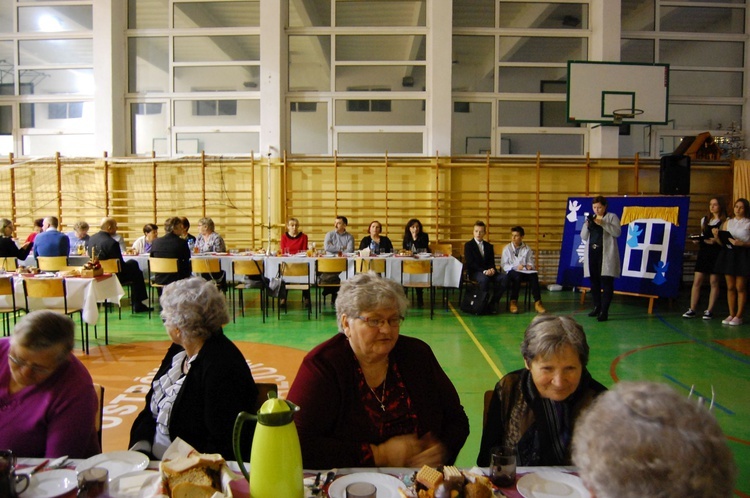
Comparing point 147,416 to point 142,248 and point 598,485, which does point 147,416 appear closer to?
point 598,485

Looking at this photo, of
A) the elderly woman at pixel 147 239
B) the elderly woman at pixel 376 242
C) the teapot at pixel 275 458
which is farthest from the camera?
the elderly woman at pixel 147 239

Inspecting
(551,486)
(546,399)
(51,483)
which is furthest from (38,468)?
(546,399)

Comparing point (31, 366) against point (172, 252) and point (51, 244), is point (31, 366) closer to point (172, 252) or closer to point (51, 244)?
point (172, 252)

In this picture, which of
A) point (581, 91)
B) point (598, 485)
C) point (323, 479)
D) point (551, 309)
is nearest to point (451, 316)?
point (551, 309)

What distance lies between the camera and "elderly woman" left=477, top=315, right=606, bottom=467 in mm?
1884

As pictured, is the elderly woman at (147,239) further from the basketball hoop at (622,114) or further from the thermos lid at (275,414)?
the basketball hoop at (622,114)

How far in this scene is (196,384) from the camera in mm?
2012

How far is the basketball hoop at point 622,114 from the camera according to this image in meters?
9.34

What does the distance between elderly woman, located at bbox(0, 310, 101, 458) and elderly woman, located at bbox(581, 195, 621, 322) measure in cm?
647

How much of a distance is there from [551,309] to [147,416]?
6664 mm

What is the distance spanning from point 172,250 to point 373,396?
5587mm

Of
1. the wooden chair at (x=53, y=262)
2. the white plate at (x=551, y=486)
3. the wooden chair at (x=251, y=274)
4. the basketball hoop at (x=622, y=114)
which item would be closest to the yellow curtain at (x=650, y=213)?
the basketball hoop at (x=622, y=114)

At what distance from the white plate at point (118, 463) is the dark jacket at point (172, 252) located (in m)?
5.51

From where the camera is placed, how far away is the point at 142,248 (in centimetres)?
882
